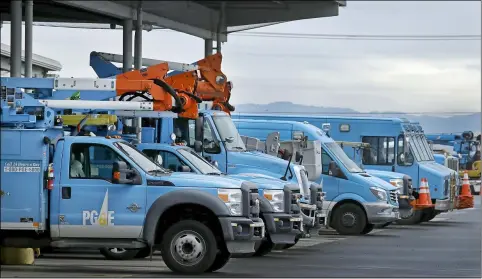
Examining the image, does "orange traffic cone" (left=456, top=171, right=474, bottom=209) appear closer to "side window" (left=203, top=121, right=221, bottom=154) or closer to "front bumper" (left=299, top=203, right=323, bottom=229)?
"front bumper" (left=299, top=203, right=323, bottom=229)

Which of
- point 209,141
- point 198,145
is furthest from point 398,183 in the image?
point 198,145

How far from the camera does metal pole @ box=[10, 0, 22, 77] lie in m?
27.6

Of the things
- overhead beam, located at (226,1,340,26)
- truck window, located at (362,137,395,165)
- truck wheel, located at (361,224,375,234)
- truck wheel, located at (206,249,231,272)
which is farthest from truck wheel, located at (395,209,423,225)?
truck wheel, located at (206,249,231,272)

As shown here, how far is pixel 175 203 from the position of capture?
601 inches

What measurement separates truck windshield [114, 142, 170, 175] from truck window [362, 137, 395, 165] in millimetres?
14842

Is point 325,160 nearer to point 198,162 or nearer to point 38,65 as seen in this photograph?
point 198,162

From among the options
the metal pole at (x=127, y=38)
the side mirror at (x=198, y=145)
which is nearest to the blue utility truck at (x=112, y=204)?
the side mirror at (x=198, y=145)

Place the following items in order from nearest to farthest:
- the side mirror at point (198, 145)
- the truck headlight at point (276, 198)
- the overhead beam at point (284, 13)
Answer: the truck headlight at point (276, 198) < the side mirror at point (198, 145) < the overhead beam at point (284, 13)

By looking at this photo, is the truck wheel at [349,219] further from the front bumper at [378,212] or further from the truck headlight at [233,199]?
the truck headlight at [233,199]

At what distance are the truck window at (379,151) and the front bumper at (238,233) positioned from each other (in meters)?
14.9

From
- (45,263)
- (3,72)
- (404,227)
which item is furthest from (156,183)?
(3,72)

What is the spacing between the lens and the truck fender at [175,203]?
1526 cm

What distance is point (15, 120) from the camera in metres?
15.7

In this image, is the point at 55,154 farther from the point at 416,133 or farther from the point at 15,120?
the point at 416,133
